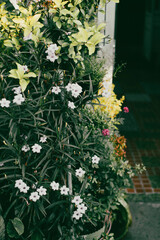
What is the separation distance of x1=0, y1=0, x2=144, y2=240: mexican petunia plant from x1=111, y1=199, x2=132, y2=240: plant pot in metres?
0.54

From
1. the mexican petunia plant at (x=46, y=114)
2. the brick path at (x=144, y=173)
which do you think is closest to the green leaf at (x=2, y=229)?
the mexican petunia plant at (x=46, y=114)

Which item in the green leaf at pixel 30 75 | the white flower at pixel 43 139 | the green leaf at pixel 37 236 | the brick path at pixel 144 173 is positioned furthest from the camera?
the brick path at pixel 144 173

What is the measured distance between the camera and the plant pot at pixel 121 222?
300 centimetres

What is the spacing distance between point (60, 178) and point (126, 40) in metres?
12.8

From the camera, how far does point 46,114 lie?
235 cm

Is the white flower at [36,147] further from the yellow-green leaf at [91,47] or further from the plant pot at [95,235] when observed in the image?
the plant pot at [95,235]

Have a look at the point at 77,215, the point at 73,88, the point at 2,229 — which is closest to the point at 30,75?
the point at 73,88

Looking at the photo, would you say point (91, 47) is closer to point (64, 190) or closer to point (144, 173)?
point (64, 190)

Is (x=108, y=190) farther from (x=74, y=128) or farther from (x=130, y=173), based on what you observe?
(x=74, y=128)

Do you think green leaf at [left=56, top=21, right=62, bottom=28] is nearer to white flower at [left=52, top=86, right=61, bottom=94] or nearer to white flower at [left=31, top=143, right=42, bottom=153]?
white flower at [left=52, top=86, right=61, bottom=94]

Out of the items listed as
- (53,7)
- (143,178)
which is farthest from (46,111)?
(143,178)

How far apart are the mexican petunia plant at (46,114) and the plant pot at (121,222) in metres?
0.54

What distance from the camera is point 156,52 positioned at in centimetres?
984

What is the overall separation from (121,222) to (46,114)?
58.0 inches
